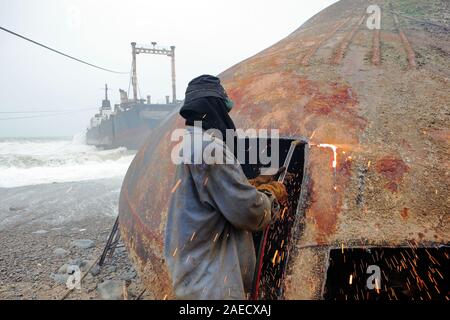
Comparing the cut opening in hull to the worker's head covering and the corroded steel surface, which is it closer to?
the corroded steel surface

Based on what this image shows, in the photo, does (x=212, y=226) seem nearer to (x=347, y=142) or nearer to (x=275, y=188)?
(x=275, y=188)

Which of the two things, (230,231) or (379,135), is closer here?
(230,231)

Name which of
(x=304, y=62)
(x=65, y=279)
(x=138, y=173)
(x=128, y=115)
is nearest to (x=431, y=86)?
(x=304, y=62)

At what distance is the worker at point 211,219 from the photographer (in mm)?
1870

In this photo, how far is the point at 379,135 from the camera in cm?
247

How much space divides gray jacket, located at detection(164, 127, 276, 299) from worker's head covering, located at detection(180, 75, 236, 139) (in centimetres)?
9

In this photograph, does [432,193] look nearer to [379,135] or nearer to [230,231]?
[379,135]

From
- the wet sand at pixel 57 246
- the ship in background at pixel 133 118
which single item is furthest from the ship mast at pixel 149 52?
the wet sand at pixel 57 246

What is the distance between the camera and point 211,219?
1937 mm

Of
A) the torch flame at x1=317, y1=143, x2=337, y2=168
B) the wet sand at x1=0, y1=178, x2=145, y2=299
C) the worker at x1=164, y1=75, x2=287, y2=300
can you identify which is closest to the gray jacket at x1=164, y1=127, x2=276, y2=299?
the worker at x1=164, y1=75, x2=287, y2=300

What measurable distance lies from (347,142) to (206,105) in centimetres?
110

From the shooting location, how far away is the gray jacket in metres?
1.87

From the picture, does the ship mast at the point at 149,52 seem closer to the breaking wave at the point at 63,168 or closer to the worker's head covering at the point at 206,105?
the breaking wave at the point at 63,168
